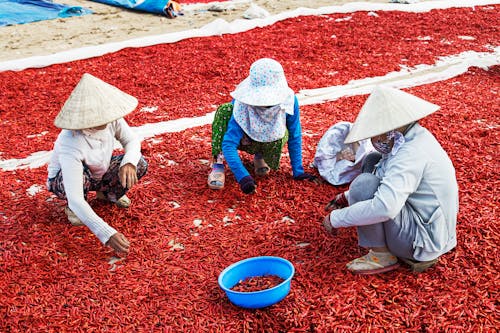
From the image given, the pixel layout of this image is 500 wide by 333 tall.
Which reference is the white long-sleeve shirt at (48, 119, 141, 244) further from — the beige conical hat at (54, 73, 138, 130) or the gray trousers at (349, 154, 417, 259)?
the gray trousers at (349, 154, 417, 259)

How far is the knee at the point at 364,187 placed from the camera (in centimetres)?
265

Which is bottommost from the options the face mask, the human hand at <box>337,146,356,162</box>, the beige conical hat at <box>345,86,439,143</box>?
the human hand at <box>337,146,356,162</box>

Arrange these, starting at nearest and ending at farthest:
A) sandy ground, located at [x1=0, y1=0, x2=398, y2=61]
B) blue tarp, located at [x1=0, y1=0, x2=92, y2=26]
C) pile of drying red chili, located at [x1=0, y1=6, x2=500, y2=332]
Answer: pile of drying red chili, located at [x1=0, y1=6, x2=500, y2=332] < sandy ground, located at [x1=0, y1=0, x2=398, y2=61] < blue tarp, located at [x1=0, y1=0, x2=92, y2=26]

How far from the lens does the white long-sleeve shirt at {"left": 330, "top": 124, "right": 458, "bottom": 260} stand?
2457 mm

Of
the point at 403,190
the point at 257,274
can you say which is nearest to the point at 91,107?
the point at 257,274

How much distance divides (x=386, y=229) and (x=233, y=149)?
132 cm

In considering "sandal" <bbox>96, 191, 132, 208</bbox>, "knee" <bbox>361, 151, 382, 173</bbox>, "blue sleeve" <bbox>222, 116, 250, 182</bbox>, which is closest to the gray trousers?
"knee" <bbox>361, 151, 382, 173</bbox>

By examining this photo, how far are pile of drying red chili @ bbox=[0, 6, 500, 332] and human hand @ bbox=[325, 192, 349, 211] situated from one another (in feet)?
0.31

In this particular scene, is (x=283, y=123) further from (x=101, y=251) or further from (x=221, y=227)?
(x=101, y=251)

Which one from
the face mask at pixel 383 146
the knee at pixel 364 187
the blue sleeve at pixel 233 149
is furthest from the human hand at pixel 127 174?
the face mask at pixel 383 146

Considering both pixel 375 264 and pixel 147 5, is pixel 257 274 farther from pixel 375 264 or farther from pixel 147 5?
pixel 147 5

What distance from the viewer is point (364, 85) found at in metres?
5.94

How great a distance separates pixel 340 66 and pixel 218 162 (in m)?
3.30

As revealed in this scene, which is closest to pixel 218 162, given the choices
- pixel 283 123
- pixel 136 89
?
pixel 283 123
